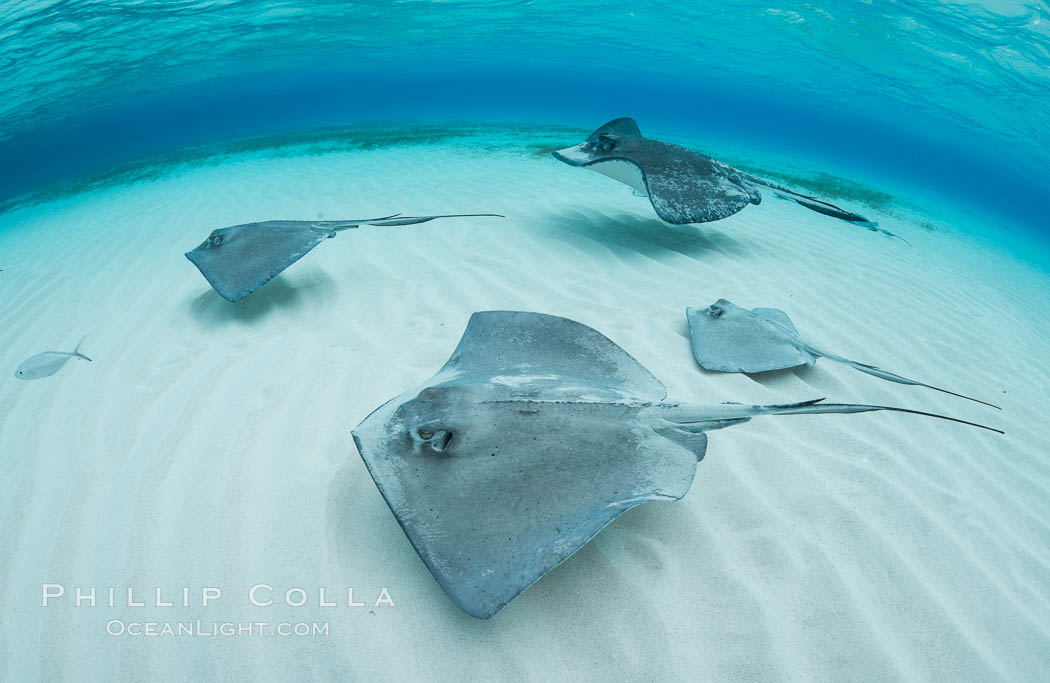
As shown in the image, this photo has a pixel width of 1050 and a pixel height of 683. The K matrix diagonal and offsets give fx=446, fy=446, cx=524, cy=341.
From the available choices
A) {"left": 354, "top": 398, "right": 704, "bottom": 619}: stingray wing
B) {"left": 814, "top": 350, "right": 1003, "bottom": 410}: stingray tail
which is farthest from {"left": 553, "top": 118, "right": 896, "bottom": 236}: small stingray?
{"left": 354, "top": 398, "right": 704, "bottom": 619}: stingray wing

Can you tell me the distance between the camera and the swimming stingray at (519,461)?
4.54 ft

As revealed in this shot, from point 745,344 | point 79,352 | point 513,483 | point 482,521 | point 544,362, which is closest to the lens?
point 482,521

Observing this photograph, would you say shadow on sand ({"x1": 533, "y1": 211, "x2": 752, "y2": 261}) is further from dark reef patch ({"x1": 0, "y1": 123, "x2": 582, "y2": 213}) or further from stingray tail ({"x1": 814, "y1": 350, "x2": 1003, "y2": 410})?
dark reef patch ({"x1": 0, "y1": 123, "x2": 582, "y2": 213})

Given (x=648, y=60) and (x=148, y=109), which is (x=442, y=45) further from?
(x=148, y=109)

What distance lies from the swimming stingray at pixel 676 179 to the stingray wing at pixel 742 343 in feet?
4.92

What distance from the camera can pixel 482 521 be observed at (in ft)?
4.80

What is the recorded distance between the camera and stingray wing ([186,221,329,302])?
3.33 m

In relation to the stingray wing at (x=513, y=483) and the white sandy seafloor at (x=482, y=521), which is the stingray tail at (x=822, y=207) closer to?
the white sandy seafloor at (x=482, y=521)

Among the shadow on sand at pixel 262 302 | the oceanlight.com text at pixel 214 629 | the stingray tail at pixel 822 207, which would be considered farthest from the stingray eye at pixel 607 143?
the oceanlight.com text at pixel 214 629

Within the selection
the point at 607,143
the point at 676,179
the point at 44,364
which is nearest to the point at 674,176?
the point at 676,179

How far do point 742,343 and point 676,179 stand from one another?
96.9 inches

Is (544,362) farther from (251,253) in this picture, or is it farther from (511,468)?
(251,253)

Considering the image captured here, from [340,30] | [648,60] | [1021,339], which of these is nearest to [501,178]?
[1021,339]

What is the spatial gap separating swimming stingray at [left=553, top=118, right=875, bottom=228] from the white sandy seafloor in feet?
1.92
